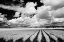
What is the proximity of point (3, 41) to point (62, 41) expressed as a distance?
2495mm

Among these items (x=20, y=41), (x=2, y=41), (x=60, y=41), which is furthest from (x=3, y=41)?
(x=60, y=41)

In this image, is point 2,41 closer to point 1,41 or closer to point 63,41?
point 1,41

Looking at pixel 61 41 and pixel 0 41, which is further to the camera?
pixel 0 41

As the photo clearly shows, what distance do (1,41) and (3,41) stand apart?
0.32 feet

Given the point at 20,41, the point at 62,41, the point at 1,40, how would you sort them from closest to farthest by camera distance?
the point at 62,41 < the point at 1,40 < the point at 20,41

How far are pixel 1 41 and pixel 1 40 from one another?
0.06m

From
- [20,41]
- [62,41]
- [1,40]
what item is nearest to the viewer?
[62,41]

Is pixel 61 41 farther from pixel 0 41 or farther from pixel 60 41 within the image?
pixel 0 41

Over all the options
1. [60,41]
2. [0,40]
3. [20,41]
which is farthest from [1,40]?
[60,41]

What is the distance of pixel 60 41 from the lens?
2.65 m

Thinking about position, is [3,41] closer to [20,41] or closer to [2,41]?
[2,41]

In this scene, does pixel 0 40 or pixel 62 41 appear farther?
pixel 0 40

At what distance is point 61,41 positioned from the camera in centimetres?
258

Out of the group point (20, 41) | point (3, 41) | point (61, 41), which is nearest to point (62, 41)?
point (61, 41)
